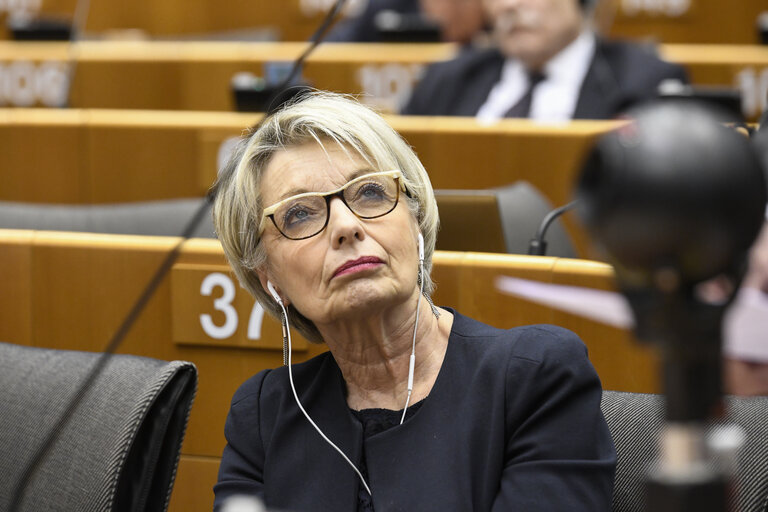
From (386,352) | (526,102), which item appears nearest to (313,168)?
(386,352)

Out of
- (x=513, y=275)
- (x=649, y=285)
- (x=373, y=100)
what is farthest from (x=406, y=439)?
(x=373, y=100)

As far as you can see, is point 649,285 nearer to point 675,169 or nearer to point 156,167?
point 675,169

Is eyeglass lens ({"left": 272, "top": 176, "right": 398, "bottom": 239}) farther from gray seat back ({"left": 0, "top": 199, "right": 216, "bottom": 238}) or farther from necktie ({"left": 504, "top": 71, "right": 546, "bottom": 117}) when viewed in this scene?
necktie ({"left": 504, "top": 71, "right": 546, "bottom": 117})

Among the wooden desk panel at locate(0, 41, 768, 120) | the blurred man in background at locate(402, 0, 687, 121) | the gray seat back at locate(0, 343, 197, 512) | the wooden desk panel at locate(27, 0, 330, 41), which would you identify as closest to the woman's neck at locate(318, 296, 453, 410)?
the gray seat back at locate(0, 343, 197, 512)

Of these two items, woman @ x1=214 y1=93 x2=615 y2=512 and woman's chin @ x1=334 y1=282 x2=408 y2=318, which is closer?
woman @ x1=214 y1=93 x2=615 y2=512

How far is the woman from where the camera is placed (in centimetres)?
144

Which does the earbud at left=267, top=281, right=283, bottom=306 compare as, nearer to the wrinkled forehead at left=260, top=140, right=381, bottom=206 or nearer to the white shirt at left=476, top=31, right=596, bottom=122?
the wrinkled forehead at left=260, top=140, right=381, bottom=206

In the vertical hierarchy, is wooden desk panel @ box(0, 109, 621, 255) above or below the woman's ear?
below

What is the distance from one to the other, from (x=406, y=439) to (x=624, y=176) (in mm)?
999

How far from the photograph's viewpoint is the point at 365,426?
1565 mm

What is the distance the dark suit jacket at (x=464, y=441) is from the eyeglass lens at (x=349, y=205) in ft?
0.68

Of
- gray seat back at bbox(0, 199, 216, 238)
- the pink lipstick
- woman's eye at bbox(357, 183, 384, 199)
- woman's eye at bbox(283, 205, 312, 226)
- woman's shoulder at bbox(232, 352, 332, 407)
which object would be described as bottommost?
gray seat back at bbox(0, 199, 216, 238)

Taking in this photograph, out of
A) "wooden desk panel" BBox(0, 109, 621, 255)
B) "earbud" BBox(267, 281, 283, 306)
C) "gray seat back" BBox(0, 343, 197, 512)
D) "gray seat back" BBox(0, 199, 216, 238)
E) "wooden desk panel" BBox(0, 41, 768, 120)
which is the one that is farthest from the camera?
"wooden desk panel" BBox(0, 41, 768, 120)

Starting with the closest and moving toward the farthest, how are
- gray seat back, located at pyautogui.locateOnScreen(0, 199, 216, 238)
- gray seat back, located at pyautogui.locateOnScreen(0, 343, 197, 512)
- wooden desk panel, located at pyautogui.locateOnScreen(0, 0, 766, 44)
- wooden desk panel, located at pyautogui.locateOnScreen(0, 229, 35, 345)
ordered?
gray seat back, located at pyautogui.locateOnScreen(0, 343, 197, 512)
wooden desk panel, located at pyautogui.locateOnScreen(0, 229, 35, 345)
gray seat back, located at pyautogui.locateOnScreen(0, 199, 216, 238)
wooden desk panel, located at pyautogui.locateOnScreen(0, 0, 766, 44)
